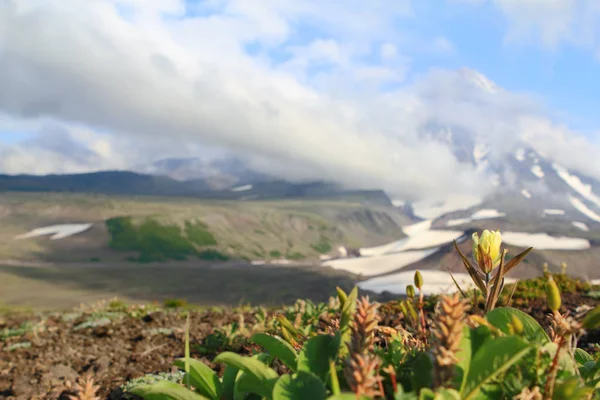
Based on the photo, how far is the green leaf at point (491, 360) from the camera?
1456 millimetres

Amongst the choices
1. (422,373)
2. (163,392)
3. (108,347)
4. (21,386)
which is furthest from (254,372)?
(108,347)

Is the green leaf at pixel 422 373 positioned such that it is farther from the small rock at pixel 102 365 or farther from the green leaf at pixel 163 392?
the small rock at pixel 102 365

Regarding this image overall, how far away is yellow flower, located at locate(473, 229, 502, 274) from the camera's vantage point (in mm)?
2121

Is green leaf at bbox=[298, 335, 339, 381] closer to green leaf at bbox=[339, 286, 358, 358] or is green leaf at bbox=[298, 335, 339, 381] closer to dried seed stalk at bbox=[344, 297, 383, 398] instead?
green leaf at bbox=[339, 286, 358, 358]

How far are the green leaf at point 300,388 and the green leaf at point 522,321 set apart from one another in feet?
2.44

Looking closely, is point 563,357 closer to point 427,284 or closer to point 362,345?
point 362,345

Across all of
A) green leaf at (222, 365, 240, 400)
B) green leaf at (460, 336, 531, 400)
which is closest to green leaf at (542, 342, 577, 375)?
green leaf at (460, 336, 531, 400)

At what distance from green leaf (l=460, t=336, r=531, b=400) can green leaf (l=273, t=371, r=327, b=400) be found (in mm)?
456

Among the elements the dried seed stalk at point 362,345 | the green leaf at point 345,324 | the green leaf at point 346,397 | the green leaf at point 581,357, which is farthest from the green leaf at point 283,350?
the green leaf at point 581,357

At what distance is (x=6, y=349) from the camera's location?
7840 millimetres

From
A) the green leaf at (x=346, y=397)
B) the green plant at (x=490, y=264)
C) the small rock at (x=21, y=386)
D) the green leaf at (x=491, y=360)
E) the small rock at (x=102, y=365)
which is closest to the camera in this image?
the green leaf at (x=346, y=397)

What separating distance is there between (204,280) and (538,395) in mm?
157978

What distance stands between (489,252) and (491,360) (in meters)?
0.69

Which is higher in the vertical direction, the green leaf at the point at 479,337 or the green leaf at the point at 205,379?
the green leaf at the point at 479,337
